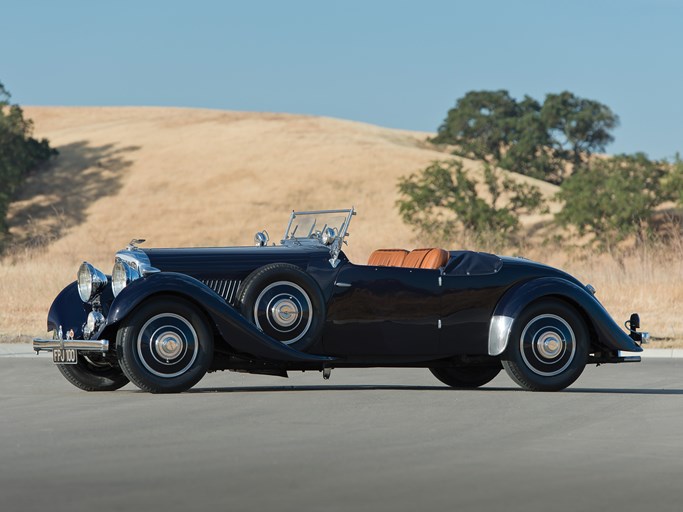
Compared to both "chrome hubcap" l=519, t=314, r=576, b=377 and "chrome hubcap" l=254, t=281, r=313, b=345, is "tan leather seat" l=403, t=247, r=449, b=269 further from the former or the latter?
"chrome hubcap" l=254, t=281, r=313, b=345

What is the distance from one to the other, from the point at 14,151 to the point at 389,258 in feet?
237

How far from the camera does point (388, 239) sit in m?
71.6

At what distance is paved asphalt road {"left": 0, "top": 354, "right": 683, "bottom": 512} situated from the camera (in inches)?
285

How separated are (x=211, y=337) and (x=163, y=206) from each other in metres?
70.1

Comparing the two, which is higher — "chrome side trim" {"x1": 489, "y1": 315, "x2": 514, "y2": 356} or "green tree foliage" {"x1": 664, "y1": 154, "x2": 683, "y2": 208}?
"green tree foliage" {"x1": 664, "y1": 154, "x2": 683, "y2": 208}

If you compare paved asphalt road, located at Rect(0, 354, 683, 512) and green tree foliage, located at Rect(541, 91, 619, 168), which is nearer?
paved asphalt road, located at Rect(0, 354, 683, 512)

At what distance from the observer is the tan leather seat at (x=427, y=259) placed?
1321cm

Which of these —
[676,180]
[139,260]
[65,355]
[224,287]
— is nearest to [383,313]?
[224,287]

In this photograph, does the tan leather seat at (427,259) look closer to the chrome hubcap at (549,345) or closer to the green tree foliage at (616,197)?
the chrome hubcap at (549,345)

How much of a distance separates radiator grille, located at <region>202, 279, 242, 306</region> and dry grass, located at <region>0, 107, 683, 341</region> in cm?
4932

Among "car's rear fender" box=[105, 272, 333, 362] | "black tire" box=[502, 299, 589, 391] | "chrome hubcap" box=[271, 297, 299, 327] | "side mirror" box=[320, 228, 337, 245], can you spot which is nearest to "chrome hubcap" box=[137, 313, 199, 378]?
"car's rear fender" box=[105, 272, 333, 362]

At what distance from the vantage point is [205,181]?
8669cm

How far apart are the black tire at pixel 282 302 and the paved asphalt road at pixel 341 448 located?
58 centimetres

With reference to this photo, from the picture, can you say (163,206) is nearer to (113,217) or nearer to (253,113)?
(113,217)
